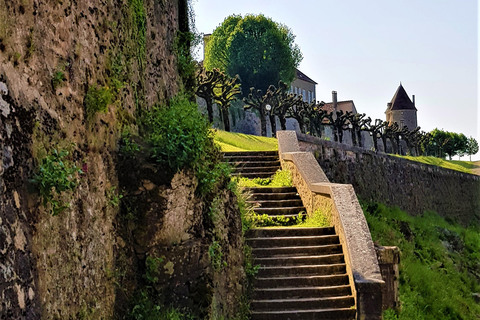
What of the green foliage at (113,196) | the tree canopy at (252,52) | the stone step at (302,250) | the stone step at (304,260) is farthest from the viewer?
the tree canopy at (252,52)

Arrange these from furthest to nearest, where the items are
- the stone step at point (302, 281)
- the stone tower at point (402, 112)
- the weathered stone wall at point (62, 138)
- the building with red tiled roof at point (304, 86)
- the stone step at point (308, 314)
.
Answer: the stone tower at point (402, 112), the building with red tiled roof at point (304, 86), the stone step at point (302, 281), the stone step at point (308, 314), the weathered stone wall at point (62, 138)

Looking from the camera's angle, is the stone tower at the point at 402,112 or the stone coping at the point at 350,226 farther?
the stone tower at the point at 402,112

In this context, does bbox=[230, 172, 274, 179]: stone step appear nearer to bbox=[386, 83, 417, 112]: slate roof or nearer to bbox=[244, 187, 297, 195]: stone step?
bbox=[244, 187, 297, 195]: stone step

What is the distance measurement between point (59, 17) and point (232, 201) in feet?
14.8

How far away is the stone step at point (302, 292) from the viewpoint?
10.5m

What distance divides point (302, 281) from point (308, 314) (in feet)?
2.78

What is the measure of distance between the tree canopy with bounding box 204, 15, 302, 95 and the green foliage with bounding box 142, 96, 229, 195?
41313mm

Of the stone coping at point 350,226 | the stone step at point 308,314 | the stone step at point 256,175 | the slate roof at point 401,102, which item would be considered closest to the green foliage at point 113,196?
the stone step at point 308,314

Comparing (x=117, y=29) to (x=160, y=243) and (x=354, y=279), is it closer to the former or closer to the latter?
(x=160, y=243)

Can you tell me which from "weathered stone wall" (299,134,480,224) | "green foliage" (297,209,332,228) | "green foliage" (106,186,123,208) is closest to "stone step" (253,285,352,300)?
"green foliage" (297,209,332,228)

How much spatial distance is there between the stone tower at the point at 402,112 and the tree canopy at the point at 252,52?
2095cm

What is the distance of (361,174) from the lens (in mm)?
21000

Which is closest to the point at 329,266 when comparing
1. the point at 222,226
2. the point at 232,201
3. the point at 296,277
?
the point at 296,277

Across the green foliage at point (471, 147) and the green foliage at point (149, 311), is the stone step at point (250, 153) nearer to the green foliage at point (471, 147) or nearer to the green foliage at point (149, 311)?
the green foliage at point (149, 311)
